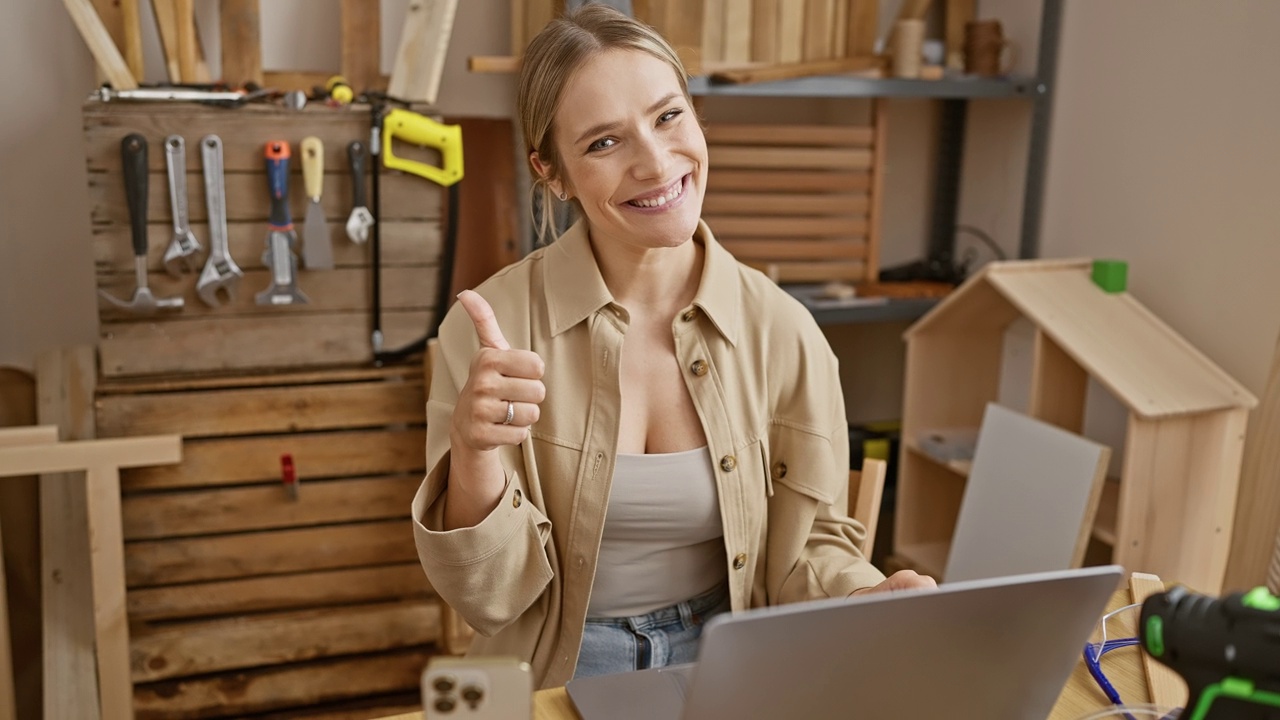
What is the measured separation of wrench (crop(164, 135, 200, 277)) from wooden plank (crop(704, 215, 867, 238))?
3.61ft

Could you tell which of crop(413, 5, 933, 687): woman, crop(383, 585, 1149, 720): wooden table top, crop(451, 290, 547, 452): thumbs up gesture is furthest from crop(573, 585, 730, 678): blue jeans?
crop(451, 290, 547, 452): thumbs up gesture

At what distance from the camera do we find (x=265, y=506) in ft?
6.72

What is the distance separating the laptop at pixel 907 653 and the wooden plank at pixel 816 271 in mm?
1688

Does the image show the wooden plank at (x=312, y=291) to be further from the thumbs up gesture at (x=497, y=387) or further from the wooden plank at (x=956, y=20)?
the wooden plank at (x=956, y=20)

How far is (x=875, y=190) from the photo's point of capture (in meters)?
2.56

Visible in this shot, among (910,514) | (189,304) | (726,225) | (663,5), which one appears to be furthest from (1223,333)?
(189,304)

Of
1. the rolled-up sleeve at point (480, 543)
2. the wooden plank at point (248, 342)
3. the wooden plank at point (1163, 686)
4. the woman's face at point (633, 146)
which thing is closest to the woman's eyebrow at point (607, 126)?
the woman's face at point (633, 146)

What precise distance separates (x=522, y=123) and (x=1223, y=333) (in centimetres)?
145

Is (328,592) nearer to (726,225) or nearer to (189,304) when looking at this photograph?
(189,304)

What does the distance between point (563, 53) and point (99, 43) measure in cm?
109

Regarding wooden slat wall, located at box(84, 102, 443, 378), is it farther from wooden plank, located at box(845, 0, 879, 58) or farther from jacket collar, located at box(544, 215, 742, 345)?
wooden plank, located at box(845, 0, 879, 58)

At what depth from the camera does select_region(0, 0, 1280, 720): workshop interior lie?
6.26 feet

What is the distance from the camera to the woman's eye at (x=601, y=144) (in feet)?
4.17

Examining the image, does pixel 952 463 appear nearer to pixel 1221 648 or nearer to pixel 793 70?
pixel 793 70
